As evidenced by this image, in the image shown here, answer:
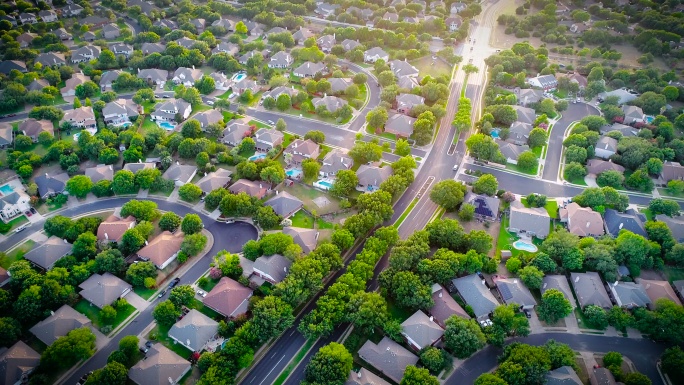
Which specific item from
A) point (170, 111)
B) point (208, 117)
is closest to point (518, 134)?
point (208, 117)

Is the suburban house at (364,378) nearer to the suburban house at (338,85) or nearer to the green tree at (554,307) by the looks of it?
the green tree at (554,307)

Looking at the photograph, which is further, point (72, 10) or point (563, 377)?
point (72, 10)

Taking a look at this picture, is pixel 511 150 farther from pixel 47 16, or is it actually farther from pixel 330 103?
pixel 47 16

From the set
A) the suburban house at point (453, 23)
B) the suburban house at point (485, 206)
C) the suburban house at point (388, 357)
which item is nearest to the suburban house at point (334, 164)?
the suburban house at point (485, 206)

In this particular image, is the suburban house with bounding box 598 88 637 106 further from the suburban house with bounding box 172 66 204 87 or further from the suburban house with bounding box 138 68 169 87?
the suburban house with bounding box 138 68 169 87

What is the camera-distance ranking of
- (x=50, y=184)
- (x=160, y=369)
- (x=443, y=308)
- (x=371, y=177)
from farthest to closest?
(x=371, y=177) → (x=50, y=184) → (x=443, y=308) → (x=160, y=369)

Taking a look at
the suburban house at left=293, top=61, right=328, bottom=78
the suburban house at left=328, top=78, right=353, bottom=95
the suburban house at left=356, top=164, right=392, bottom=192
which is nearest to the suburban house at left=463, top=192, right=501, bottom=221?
the suburban house at left=356, top=164, right=392, bottom=192
